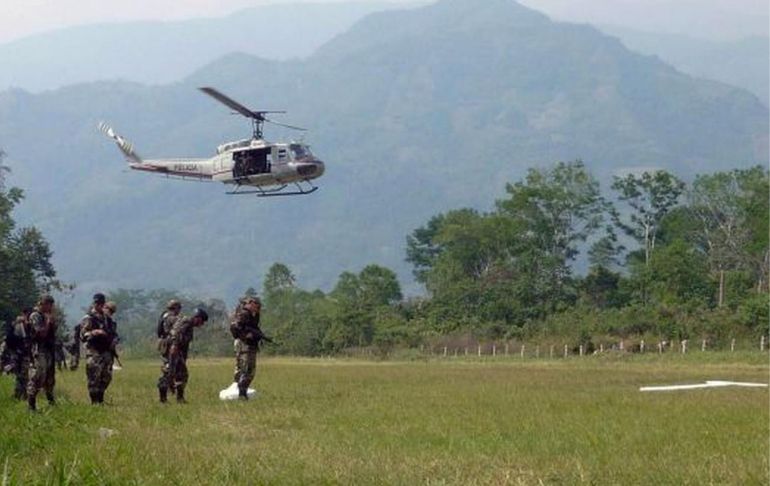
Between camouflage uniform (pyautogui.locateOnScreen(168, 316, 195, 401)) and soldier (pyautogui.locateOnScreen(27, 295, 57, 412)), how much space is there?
97.3 inches

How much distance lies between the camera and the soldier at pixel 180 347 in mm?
22266

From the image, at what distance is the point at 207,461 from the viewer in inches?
462

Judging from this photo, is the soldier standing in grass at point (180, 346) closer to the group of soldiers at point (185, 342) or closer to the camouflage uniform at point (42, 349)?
the group of soldiers at point (185, 342)

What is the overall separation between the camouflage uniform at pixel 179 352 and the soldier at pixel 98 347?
119 cm

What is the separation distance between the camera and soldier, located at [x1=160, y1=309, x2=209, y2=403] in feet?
73.0

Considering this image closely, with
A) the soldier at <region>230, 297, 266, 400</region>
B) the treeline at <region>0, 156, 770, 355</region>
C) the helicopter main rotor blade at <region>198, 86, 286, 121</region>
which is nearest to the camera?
the soldier at <region>230, 297, 266, 400</region>

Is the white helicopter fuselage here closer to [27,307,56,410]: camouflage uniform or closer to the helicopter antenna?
the helicopter antenna

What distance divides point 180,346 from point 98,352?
5.61ft

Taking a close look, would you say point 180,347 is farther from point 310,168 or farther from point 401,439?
point 310,168

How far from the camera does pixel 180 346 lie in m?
22.6

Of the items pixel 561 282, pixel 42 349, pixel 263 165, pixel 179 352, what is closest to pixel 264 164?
pixel 263 165

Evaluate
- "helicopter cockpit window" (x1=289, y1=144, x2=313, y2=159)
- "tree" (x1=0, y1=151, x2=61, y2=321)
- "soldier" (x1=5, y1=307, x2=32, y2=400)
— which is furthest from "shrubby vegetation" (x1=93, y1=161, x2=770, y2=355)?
"soldier" (x1=5, y1=307, x2=32, y2=400)

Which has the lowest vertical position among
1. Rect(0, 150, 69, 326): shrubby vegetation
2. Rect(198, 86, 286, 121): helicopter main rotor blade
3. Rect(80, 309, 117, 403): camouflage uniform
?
Rect(80, 309, 117, 403): camouflage uniform

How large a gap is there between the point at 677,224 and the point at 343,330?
140 feet
